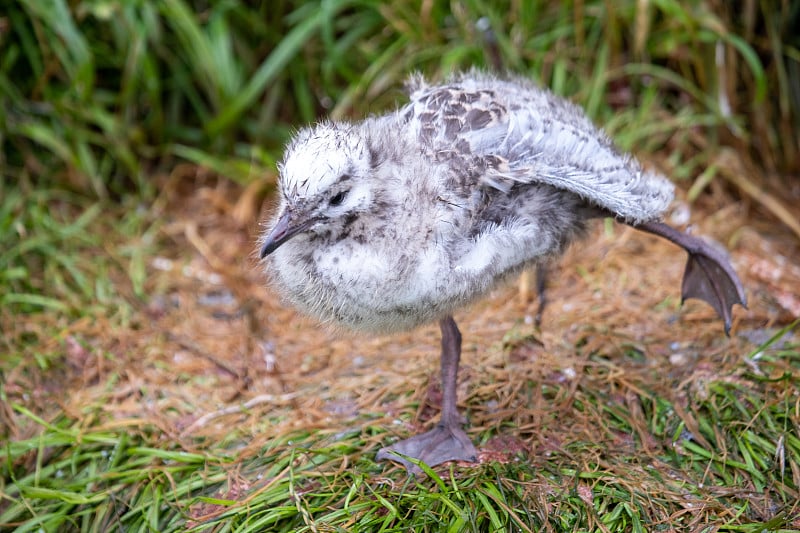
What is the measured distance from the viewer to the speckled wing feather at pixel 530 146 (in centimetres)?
256

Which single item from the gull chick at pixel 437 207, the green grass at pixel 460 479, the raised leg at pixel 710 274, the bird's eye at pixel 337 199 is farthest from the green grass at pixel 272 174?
the bird's eye at pixel 337 199

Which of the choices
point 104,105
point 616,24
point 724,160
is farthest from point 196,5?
point 724,160

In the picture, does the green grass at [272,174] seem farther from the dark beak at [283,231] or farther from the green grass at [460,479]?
the dark beak at [283,231]

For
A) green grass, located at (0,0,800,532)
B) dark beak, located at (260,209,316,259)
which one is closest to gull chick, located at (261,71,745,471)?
dark beak, located at (260,209,316,259)

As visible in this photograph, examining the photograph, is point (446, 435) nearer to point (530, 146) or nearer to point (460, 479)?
point (460, 479)

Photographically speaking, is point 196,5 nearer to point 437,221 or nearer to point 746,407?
point 437,221

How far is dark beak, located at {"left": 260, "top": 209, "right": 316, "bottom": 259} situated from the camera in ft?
7.80

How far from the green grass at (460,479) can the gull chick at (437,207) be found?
223 mm

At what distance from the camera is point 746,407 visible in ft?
9.47

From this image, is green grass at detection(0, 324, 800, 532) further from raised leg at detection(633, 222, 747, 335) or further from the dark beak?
the dark beak

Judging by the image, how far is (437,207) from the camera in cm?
245

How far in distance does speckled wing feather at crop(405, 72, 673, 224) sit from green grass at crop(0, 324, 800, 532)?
75cm

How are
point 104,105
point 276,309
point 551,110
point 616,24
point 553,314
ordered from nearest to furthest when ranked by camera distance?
point 551,110 < point 553,314 < point 276,309 < point 616,24 < point 104,105

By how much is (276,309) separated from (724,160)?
92.8 inches
